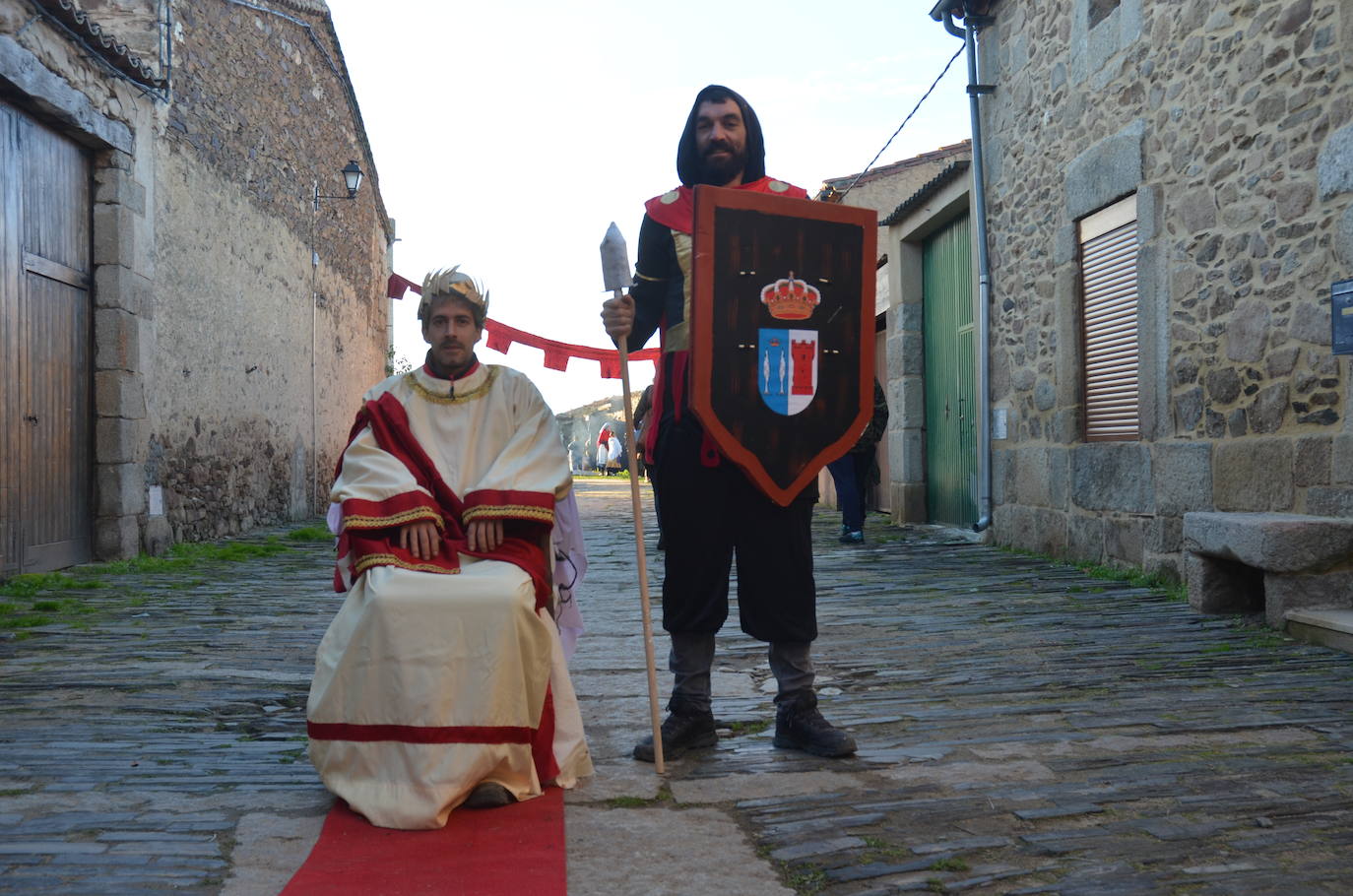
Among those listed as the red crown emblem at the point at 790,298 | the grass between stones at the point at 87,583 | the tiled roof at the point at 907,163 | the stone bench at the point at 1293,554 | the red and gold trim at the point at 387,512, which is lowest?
the grass between stones at the point at 87,583

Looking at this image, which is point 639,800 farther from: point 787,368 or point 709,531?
point 787,368

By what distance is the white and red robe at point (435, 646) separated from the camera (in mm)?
2791

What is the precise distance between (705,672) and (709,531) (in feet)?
1.38

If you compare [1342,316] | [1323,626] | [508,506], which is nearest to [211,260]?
[508,506]

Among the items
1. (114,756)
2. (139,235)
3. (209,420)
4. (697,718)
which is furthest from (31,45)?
(697,718)

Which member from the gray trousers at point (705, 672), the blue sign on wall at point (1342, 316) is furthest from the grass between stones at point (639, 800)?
the blue sign on wall at point (1342, 316)

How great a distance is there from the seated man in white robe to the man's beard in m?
0.75

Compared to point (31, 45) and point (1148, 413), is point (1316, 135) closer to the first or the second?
point (1148, 413)

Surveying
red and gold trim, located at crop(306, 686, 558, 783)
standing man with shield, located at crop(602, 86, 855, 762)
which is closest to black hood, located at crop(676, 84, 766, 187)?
standing man with shield, located at crop(602, 86, 855, 762)

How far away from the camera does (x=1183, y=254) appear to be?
639 centimetres

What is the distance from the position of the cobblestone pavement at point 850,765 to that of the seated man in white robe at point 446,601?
0.19 m

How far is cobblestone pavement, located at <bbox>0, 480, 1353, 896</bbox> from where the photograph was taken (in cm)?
239

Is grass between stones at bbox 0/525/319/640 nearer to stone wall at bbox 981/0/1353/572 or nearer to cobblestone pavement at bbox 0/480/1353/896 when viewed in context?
cobblestone pavement at bbox 0/480/1353/896

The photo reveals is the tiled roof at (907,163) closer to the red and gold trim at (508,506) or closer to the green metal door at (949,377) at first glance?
the green metal door at (949,377)
